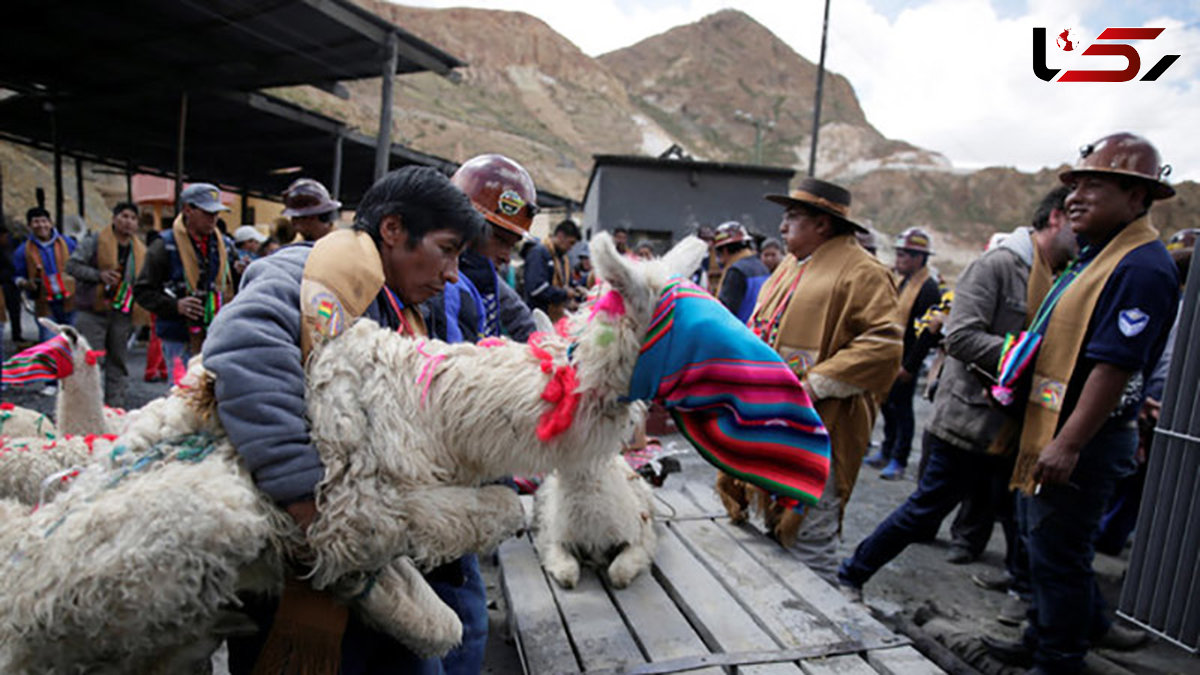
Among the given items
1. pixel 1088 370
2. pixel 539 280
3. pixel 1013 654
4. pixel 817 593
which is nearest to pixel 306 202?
pixel 539 280

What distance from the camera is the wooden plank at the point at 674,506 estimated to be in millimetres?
3883

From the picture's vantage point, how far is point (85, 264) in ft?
22.7

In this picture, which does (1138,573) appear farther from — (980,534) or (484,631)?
(484,631)

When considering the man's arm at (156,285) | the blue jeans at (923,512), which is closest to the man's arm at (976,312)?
the blue jeans at (923,512)

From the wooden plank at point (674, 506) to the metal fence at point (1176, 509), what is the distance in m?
2.50

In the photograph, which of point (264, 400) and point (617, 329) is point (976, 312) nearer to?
point (617, 329)

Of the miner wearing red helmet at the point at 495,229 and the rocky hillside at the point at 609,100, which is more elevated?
the rocky hillside at the point at 609,100

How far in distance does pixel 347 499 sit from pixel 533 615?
1.68m

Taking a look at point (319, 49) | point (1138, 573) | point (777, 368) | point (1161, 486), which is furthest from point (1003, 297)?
point (319, 49)

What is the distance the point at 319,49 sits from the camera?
8805mm

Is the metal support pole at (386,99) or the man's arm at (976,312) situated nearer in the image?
the man's arm at (976,312)

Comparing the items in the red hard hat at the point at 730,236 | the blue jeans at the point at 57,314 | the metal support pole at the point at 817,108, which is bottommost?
the blue jeans at the point at 57,314

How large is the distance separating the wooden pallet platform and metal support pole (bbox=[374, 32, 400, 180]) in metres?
7.33

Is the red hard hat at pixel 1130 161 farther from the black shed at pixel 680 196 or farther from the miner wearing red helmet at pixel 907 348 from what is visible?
the black shed at pixel 680 196
